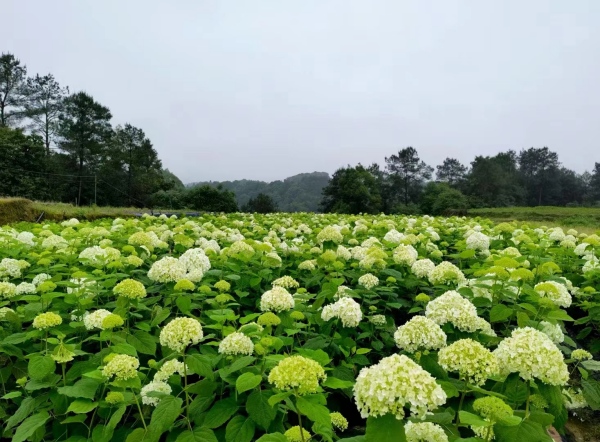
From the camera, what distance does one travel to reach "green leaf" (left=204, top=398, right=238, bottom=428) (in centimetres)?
184

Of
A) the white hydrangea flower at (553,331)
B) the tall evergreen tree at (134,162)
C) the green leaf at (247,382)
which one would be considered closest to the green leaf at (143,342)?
the green leaf at (247,382)

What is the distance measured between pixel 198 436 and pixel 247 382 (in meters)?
0.39

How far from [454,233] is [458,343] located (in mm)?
5453

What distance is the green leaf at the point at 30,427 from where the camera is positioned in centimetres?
194

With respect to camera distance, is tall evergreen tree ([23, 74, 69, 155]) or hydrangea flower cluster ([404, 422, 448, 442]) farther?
tall evergreen tree ([23, 74, 69, 155])

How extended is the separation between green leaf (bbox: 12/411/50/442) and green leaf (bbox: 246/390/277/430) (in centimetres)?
115

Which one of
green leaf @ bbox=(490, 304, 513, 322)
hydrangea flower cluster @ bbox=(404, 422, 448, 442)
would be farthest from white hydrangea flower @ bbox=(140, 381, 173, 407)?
green leaf @ bbox=(490, 304, 513, 322)

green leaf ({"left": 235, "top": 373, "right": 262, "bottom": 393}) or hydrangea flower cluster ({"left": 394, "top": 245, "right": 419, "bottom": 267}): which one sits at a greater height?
hydrangea flower cluster ({"left": 394, "top": 245, "right": 419, "bottom": 267})

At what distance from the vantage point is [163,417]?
175 cm

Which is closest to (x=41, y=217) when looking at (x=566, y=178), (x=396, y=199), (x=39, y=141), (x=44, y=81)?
(x=39, y=141)

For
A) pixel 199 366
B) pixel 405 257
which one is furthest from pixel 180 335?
pixel 405 257

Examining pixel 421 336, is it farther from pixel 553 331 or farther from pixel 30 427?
pixel 30 427

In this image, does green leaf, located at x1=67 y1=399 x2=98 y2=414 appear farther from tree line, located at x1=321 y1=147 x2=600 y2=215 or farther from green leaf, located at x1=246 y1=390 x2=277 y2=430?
tree line, located at x1=321 y1=147 x2=600 y2=215

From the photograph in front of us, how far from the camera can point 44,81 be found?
45094 millimetres
